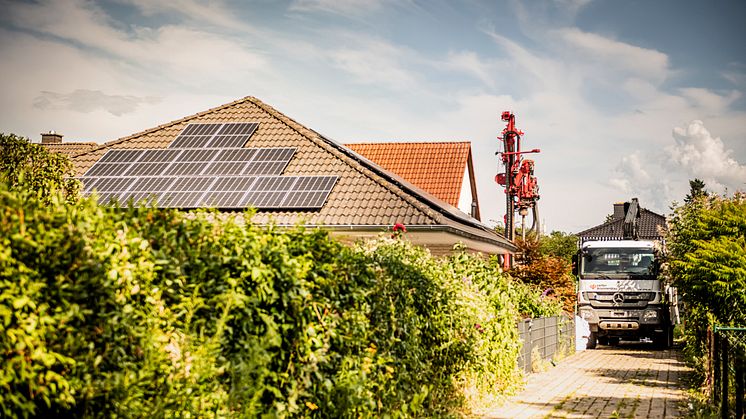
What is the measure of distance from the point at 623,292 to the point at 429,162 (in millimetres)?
12961

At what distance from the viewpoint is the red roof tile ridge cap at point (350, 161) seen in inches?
702

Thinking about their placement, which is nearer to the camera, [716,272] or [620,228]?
[716,272]

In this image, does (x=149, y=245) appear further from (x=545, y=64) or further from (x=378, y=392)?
(x=545, y=64)

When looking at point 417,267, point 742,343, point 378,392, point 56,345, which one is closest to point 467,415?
point 417,267

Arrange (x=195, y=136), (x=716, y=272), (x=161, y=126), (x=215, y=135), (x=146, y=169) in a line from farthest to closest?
1. (x=161, y=126)
2. (x=195, y=136)
3. (x=215, y=135)
4. (x=146, y=169)
5. (x=716, y=272)

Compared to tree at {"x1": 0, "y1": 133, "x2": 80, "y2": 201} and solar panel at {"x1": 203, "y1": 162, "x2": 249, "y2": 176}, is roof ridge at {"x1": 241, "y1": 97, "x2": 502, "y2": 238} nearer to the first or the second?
solar panel at {"x1": 203, "y1": 162, "x2": 249, "y2": 176}

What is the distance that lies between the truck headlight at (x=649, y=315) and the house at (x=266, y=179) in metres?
4.65

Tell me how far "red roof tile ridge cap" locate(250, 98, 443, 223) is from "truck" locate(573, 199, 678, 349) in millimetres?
8908

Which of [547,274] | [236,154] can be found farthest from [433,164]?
[236,154]

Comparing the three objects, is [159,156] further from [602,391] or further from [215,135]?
[602,391]

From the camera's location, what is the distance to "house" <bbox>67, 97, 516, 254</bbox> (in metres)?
18.2

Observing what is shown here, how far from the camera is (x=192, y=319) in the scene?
496cm

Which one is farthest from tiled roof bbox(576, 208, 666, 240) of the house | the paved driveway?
the paved driveway

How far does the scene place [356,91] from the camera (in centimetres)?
2248
